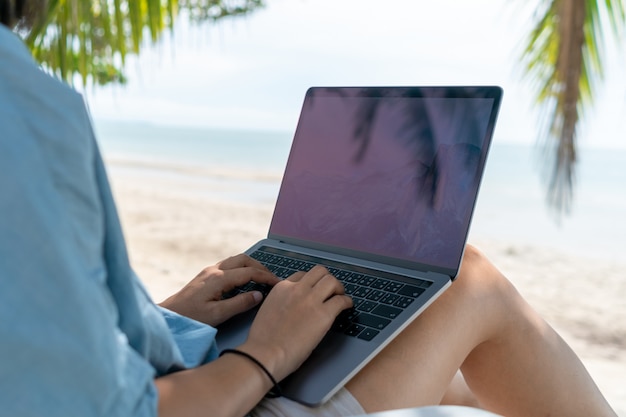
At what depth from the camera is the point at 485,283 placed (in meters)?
1.18

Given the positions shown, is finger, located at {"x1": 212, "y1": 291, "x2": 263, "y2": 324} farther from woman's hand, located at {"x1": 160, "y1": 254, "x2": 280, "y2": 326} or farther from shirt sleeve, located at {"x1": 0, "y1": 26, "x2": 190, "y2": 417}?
shirt sleeve, located at {"x1": 0, "y1": 26, "x2": 190, "y2": 417}

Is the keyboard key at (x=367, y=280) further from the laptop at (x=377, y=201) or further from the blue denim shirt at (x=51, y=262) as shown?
the blue denim shirt at (x=51, y=262)

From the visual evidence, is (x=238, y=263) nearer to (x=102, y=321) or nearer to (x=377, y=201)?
(x=377, y=201)

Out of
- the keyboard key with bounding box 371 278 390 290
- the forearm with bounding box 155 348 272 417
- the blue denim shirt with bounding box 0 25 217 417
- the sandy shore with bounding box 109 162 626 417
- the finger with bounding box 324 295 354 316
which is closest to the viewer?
the blue denim shirt with bounding box 0 25 217 417

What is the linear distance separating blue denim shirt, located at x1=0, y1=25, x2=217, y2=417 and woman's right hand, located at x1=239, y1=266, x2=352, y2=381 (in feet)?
0.81

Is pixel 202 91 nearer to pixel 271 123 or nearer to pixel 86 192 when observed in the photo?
pixel 271 123

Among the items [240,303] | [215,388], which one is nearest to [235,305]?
[240,303]

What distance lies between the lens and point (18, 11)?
650 millimetres

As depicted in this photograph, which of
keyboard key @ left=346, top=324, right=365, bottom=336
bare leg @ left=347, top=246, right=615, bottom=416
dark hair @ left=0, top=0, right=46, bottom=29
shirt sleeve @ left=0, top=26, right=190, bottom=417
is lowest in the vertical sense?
bare leg @ left=347, top=246, right=615, bottom=416

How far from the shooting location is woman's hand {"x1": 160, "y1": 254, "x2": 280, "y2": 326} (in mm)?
1138

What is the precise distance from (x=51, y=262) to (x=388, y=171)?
2.71 ft

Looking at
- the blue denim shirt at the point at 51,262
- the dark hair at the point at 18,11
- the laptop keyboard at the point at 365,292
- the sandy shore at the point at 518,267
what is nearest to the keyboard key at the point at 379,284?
the laptop keyboard at the point at 365,292

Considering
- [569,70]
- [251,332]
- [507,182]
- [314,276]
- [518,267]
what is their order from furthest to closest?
[507,182] → [518,267] → [569,70] → [314,276] → [251,332]

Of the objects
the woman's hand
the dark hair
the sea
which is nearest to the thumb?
the woman's hand
